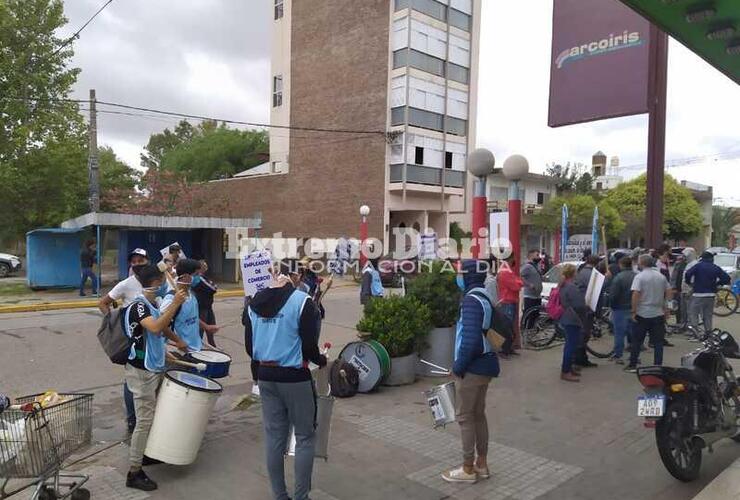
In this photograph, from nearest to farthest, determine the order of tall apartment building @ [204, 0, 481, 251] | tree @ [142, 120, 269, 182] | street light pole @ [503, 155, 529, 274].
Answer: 1. street light pole @ [503, 155, 529, 274]
2. tall apartment building @ [204, 0, 481, 251]
3. tree @ [142, 120, 269, 182]

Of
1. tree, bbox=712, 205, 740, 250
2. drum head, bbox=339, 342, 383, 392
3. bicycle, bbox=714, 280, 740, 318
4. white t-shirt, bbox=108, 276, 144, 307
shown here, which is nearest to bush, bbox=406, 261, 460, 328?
drum head, bbox=339, 342, 383, 392

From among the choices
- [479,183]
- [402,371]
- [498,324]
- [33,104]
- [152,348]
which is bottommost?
[402,371]

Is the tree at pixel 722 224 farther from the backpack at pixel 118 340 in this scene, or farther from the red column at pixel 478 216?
the backpack at pixel 118 340

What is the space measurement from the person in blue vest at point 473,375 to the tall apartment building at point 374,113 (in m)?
24.0

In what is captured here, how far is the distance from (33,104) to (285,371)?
22817 millimetres

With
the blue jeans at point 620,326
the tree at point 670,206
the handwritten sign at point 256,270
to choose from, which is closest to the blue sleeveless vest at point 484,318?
the handwritten sign at point 256,270

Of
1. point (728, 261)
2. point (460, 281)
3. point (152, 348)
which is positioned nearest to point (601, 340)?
point (460, 281)

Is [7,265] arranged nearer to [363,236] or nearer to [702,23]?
[363,236]

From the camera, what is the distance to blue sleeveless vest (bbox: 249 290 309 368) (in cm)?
385

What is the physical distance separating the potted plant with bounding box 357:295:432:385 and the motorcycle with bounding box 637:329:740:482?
3.26 metres

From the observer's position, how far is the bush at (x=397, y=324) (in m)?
7.47

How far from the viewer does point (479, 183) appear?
1024 cm

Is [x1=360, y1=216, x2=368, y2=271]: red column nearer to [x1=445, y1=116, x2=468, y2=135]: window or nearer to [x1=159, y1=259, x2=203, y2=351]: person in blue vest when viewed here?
[x1=445, y1=116, x2=468, y2=135]: window

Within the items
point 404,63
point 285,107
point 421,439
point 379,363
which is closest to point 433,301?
point 379,363
